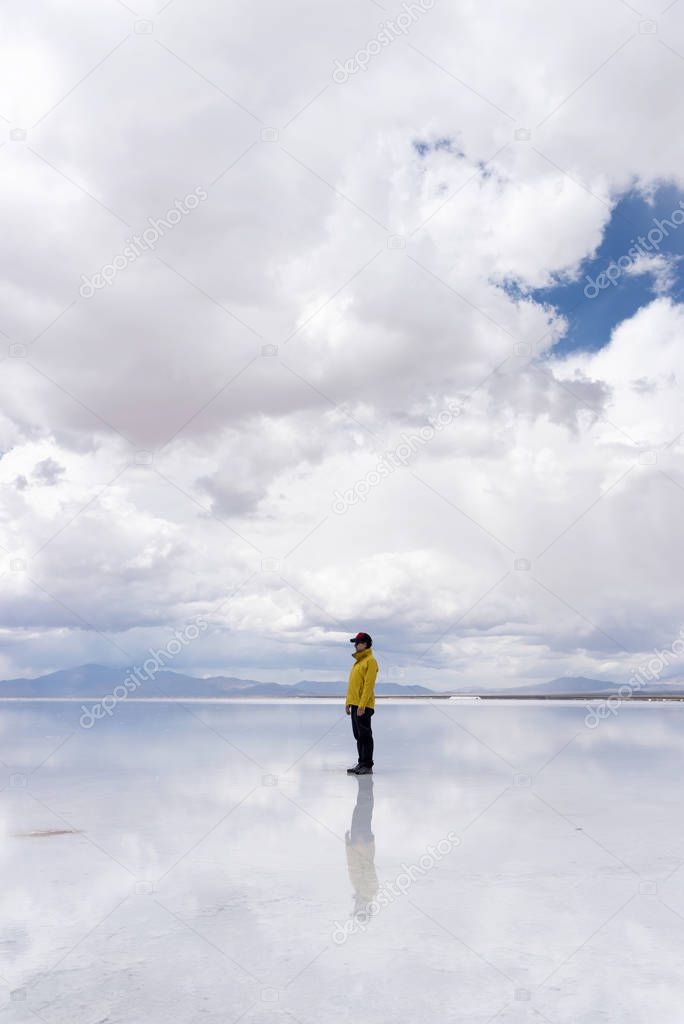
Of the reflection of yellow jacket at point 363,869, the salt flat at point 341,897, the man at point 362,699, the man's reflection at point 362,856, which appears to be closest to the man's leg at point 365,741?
the man at point 362,699

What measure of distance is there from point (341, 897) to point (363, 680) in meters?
7.02

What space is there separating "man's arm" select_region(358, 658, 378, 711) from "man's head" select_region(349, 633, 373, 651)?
0.76ft

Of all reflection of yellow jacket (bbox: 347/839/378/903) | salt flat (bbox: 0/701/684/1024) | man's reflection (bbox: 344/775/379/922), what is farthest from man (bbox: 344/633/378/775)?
reflection of yellow jacket (bbox: 347/839/378/903)

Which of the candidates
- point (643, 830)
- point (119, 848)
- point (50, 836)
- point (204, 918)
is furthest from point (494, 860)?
point (50, 836)

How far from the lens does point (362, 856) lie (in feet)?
21.2

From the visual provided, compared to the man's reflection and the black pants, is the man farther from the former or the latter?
the man's reflection

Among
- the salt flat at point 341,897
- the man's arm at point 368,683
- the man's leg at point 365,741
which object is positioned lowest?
the salt flat at point 341,897

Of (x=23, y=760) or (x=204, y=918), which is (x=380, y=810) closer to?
(x=204, y=918)

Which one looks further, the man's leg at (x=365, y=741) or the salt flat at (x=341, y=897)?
the man's leg at (x=365, y=741)

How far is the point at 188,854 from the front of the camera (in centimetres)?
647

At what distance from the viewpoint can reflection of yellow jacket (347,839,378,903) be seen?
5.41 meters

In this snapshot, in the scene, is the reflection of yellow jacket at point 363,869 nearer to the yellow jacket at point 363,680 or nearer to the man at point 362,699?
the man at point 362,699

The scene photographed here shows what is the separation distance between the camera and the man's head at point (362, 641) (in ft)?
41.5

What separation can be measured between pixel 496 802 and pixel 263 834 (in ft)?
8.87
